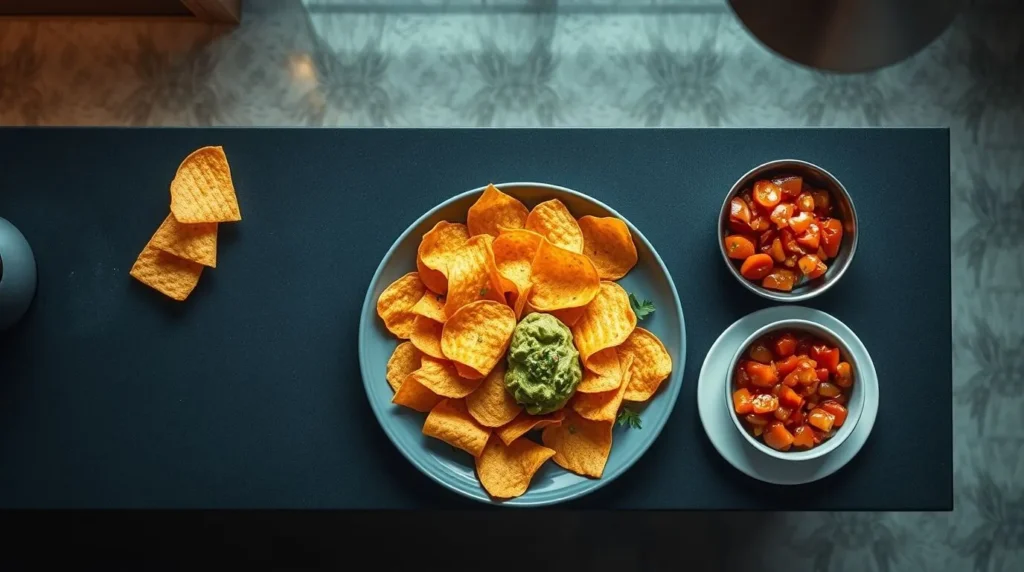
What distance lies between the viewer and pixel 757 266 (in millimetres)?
1713

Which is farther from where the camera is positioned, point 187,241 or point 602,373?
point 187,241

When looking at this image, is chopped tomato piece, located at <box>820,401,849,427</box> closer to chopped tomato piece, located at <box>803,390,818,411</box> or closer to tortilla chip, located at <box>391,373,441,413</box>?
chopped tomato piece, located at <box>803,390,818,411</box>

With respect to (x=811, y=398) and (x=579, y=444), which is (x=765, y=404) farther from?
(x=579, y=444)

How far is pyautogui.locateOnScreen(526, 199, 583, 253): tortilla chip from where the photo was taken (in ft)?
5.73

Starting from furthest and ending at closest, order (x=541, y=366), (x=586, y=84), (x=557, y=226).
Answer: (x=586, y=84) < (x=557, y=226) < (x=541, y=366)

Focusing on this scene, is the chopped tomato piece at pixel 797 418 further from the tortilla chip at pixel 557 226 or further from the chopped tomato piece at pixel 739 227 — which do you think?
the tortilla chip at pixel 557 226

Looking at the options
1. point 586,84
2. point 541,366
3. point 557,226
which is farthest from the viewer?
point 586,84

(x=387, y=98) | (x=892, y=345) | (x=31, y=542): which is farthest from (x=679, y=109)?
(x=31, y=542)

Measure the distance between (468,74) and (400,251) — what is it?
1.00m

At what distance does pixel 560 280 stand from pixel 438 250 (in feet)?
0.83

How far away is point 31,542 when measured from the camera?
2.52 m

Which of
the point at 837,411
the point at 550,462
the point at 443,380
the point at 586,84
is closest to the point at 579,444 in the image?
the point at 550,462

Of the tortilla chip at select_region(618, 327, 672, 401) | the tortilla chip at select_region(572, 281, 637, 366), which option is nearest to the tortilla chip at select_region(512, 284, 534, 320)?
the tortilla chip at select_region(572, 281, 637, 366)

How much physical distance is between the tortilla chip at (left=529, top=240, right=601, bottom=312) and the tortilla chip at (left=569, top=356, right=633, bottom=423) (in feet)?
0.55
